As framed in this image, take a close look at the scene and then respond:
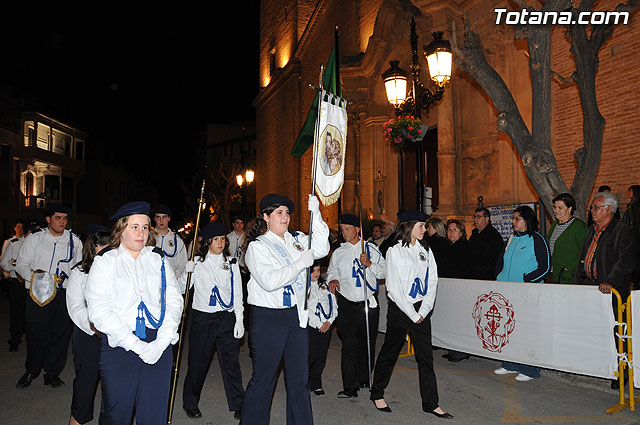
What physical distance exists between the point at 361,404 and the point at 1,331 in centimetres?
954

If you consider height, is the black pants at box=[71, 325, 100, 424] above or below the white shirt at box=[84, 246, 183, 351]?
below

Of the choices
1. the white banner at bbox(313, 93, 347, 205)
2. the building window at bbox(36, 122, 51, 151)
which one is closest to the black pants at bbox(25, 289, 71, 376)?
the white banner at bbox(313, 93, 347, 205)

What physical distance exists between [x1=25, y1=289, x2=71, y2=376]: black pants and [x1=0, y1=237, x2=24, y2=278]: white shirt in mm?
2946

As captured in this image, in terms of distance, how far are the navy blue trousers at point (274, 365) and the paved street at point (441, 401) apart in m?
1.34

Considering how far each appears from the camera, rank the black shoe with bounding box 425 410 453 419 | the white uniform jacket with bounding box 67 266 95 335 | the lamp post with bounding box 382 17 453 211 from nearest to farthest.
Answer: the white uniform jacket with bounding box 67 266 95 335 → the black shoe with bounding box 425 410 453 419 → the lamp post with bounding box 382 17 453 211

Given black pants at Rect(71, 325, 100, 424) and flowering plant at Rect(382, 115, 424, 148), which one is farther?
flowering plant at Rect(382, 115, 424, 148)

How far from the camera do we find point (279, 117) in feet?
116

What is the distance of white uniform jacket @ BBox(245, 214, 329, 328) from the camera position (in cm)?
456

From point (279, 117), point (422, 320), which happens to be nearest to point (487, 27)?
point (422, 320)

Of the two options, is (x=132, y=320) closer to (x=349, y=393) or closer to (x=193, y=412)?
(x=193, y=412)

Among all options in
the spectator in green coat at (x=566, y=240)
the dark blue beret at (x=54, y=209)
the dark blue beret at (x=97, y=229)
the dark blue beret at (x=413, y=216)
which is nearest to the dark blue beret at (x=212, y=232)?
the dark blue beret at (x=97, y=229)

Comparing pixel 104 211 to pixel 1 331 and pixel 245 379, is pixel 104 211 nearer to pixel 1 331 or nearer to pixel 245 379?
pixel 1 331

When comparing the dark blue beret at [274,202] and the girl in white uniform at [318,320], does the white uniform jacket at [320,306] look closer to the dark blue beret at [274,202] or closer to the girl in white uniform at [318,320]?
the girl in white uniform at [318,320]

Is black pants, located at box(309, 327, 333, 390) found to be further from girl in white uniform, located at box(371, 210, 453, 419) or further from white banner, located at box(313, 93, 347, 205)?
white banner, located at box(313, 93, 347, 205)
